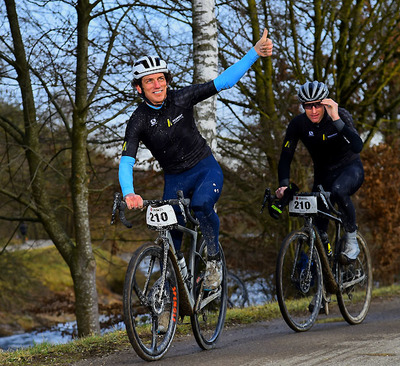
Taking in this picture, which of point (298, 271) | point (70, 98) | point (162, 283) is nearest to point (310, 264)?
point (298, 271)

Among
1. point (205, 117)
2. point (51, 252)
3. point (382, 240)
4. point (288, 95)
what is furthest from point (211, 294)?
point (51, 252)

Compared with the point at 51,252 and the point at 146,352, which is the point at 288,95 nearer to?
the point at 146,352

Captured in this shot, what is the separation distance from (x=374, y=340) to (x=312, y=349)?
666mm

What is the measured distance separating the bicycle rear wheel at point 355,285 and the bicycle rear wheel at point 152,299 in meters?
2.45

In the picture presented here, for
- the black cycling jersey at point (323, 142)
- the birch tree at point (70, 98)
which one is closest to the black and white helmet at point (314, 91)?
the black cycling jersey at point (323, 142)

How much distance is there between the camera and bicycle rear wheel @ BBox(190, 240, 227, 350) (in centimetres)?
511

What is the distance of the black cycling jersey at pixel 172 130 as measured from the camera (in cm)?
484

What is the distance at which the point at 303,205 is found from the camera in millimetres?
6129

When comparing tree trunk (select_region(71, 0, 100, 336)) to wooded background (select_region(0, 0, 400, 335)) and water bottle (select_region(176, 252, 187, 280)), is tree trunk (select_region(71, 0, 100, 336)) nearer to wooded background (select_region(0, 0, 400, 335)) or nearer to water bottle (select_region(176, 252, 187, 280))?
wooded background (select_region(0, 0, 400, 335))

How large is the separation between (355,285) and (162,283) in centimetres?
319

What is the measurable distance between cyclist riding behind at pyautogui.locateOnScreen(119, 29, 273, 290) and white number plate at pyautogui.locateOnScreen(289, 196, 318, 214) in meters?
1.29

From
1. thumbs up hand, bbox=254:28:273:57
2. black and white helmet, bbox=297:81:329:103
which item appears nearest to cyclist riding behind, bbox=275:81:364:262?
black and white helmet, bbox=297:81:329:103

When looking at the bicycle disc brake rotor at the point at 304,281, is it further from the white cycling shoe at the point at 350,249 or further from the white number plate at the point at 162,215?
the white number plate at the point at 162,215

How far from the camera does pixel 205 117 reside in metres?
8.15
